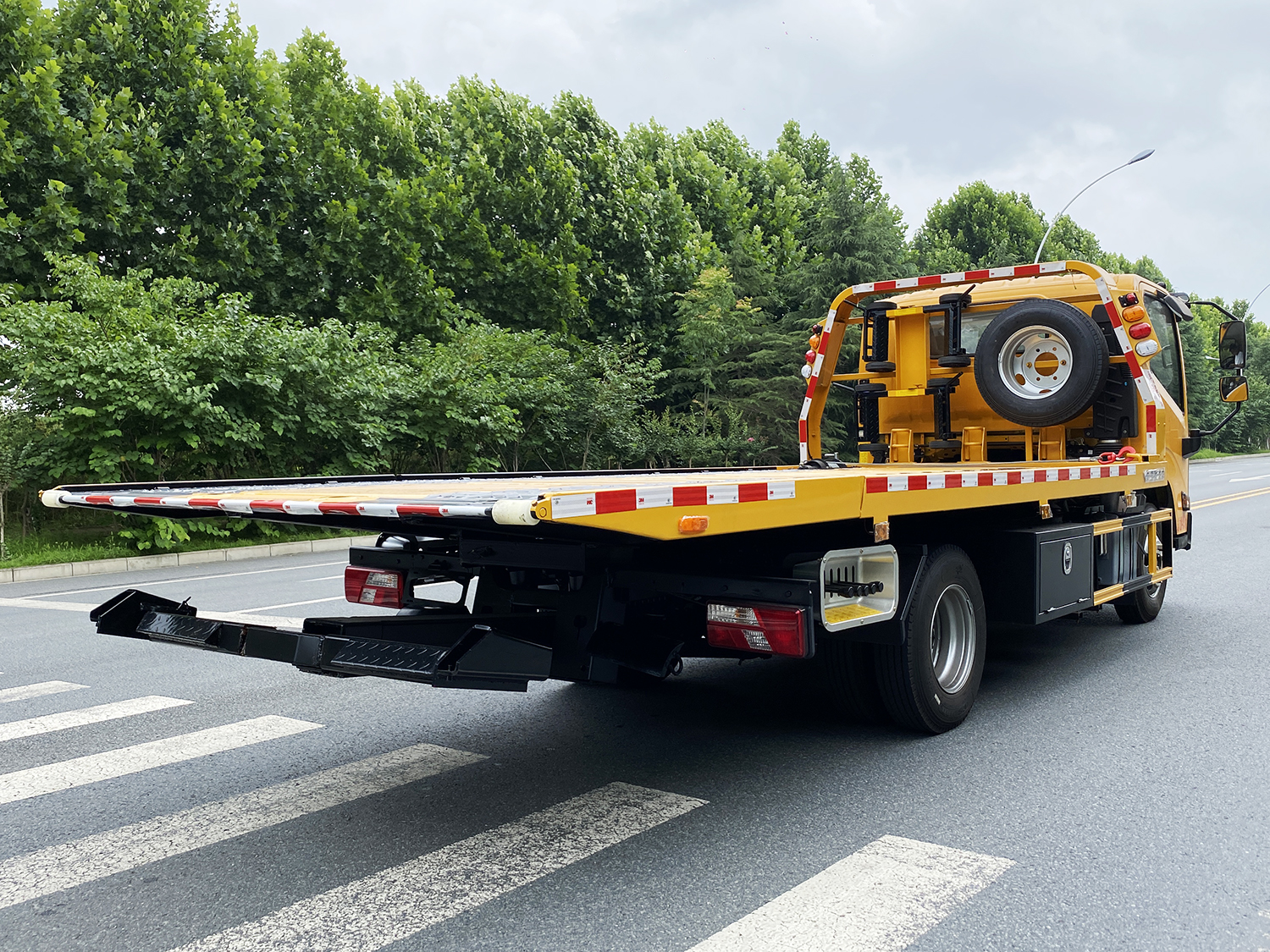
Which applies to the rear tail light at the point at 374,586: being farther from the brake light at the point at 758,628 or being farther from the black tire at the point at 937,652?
the black tire at the point at 937,652

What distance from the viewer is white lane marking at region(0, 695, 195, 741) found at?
545cm

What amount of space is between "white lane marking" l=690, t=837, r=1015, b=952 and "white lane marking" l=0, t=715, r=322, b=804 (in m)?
3.01

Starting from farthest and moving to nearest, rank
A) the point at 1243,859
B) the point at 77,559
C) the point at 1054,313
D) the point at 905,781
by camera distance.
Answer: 1. the point at 77,559
2. the point at 1054,313
3. the point at 905,781
4. the point at 1243,859

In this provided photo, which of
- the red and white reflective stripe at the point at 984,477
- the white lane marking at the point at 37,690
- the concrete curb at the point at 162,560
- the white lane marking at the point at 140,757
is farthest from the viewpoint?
the concrete curb at the point at 162,560

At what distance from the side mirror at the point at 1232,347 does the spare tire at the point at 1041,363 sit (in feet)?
4.99

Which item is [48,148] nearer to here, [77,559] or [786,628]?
[77,559]

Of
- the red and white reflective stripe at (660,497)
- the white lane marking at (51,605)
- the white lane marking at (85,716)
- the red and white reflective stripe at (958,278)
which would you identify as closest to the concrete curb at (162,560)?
the white lane marking at (51,605)

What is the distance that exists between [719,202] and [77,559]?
28.0m

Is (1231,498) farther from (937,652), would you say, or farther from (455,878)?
(455,878)

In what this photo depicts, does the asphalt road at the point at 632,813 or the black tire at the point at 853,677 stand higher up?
the black tire at the point at 853,677

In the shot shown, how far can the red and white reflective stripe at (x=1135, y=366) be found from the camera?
739cm

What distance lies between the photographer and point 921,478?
4609 millimetres

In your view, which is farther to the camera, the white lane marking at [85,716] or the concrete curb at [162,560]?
the concrete curb at [162,560]

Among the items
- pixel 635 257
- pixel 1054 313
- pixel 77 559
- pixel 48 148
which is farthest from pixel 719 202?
pixel 1054 313
